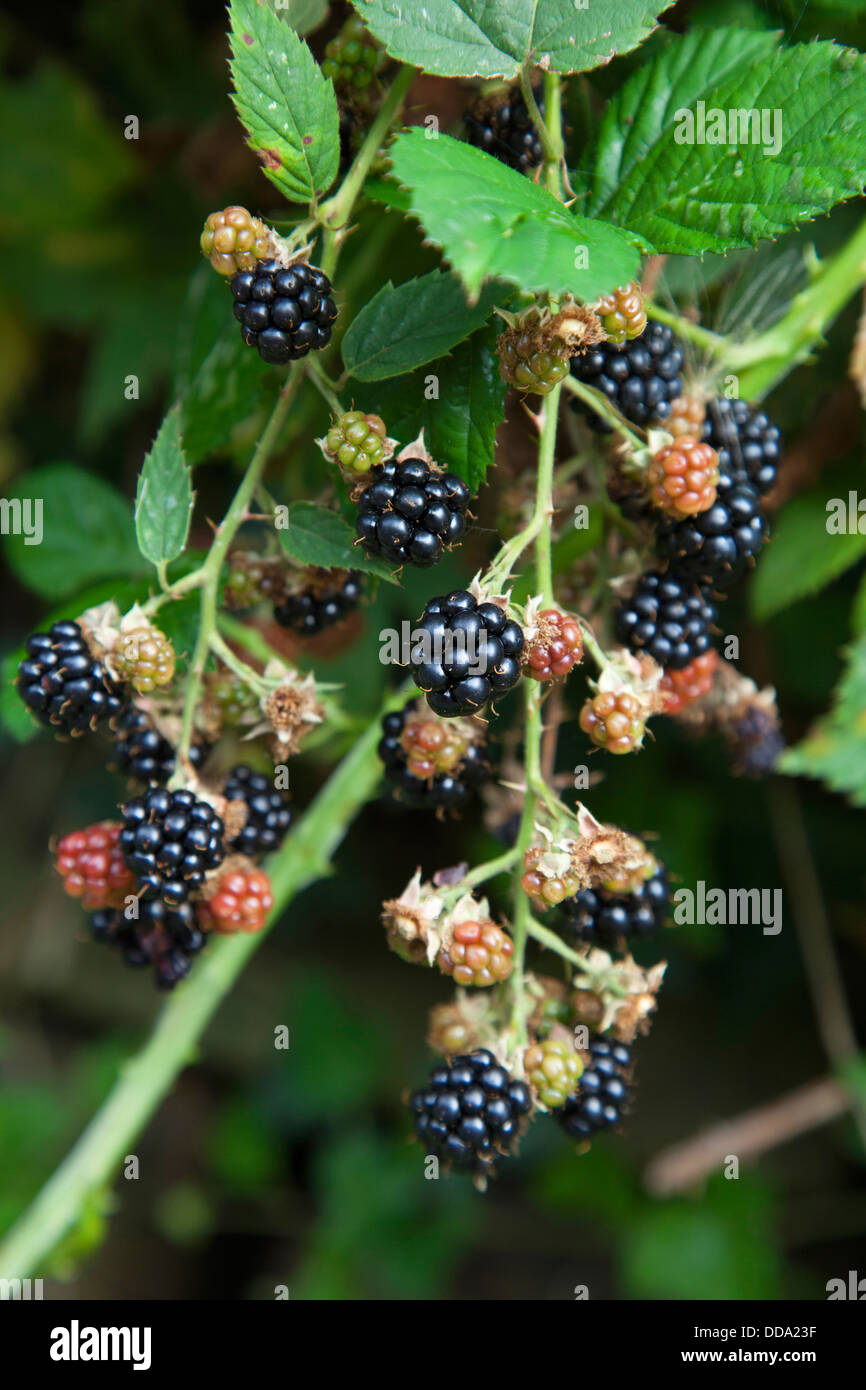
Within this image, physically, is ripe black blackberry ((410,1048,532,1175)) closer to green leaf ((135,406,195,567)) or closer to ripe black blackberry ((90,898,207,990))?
ripe black blackberry ((90,898,207,990))

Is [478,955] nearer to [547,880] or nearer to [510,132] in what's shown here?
[547,880]

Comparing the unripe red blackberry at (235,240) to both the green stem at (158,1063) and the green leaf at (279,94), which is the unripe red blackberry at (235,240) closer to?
the green leaf at (279,94)

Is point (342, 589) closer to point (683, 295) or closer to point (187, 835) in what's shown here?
point (187, 835)

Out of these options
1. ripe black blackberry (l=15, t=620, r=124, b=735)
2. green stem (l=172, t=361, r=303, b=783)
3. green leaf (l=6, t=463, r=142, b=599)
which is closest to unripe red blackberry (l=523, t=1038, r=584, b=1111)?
green stem (l=172, t=361, r=303, b=783)

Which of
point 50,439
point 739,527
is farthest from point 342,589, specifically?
point 50,439

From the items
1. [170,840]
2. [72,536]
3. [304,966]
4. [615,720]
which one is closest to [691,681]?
[615,720]

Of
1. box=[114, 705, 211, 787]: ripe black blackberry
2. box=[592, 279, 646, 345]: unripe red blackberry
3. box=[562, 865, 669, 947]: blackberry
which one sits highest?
box=[592, 279, 646, 345]: unripe red blackberry

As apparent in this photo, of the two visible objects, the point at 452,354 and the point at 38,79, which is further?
the point at 38,79
